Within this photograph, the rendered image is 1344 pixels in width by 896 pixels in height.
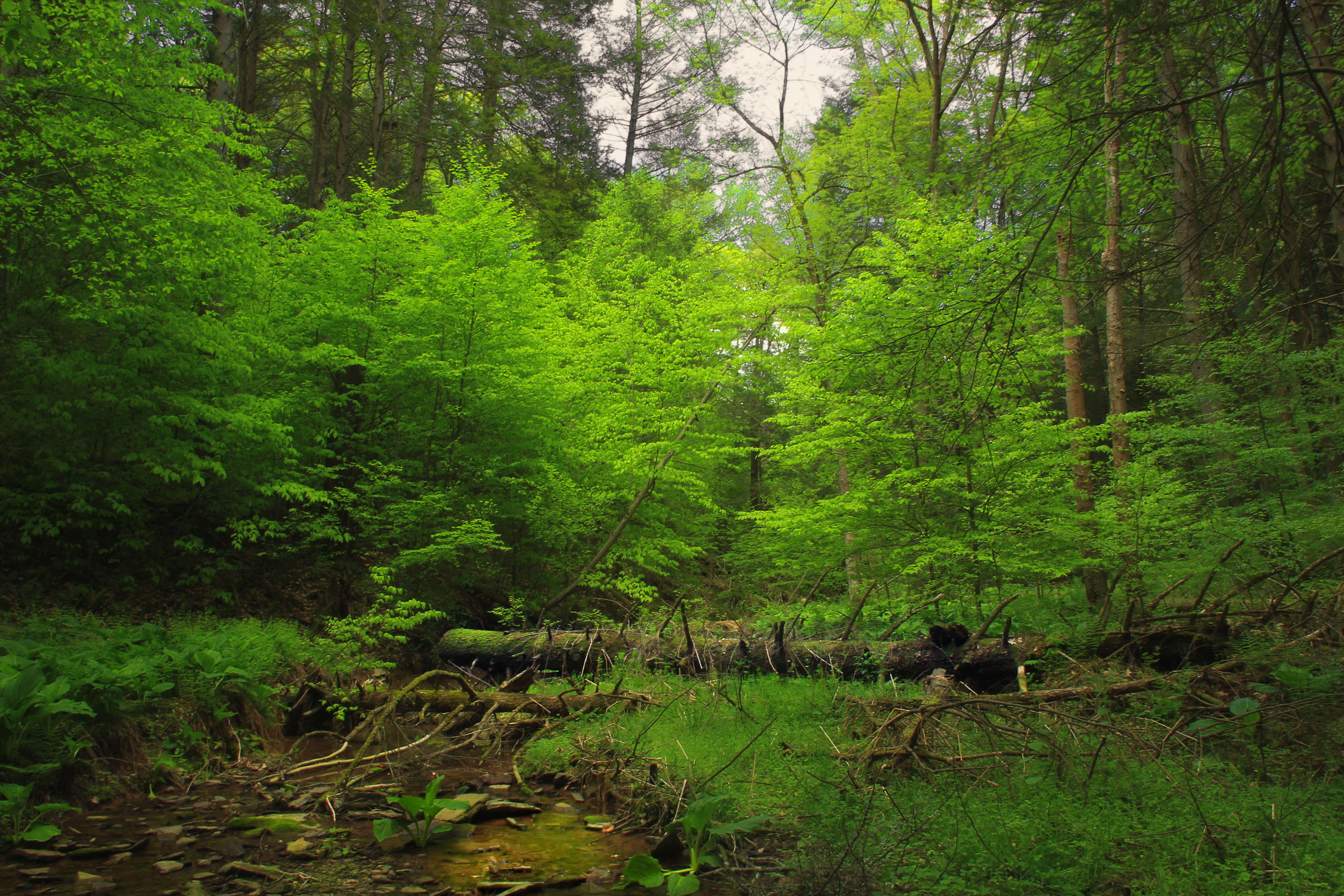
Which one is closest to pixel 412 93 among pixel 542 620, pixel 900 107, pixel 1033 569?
pixel 900 107

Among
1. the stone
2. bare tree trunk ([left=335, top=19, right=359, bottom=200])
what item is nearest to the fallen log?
the stone

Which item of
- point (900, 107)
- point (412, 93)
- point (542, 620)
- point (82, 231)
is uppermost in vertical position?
point (412, 93)

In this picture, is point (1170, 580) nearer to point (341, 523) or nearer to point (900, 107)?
point (900, 107)

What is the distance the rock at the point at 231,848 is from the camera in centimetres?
376

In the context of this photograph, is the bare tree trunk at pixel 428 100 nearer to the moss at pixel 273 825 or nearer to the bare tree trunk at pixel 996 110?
the bare tree trunk at pixel 996 110

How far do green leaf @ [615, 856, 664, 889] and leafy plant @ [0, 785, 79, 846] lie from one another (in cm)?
300

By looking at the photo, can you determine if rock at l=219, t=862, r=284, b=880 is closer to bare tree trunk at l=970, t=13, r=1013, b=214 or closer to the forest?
the forest

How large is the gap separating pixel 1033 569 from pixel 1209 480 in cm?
379

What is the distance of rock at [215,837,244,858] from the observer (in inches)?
148

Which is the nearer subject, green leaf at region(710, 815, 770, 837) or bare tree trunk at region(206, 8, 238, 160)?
green leaf at region(710, 815, 770, 837)

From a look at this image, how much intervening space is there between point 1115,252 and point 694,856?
9500mm

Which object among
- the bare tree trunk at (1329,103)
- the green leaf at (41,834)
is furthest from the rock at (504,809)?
the bare tree trunk at (1329,103)

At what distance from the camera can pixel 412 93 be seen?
17078 millimetres

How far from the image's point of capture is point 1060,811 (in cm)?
347
